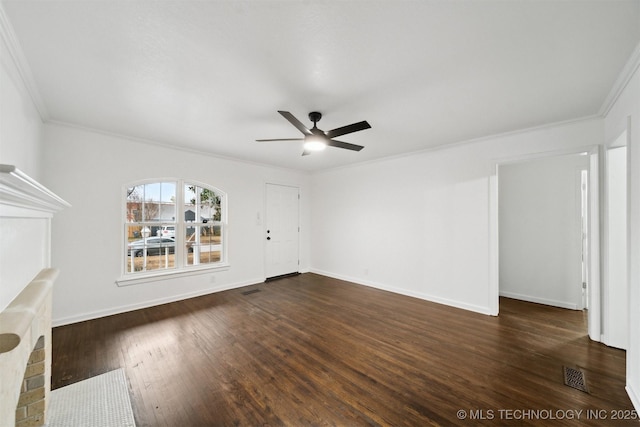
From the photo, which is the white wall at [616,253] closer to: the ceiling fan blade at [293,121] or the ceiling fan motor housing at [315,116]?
the ceiling fan motor housing at [315,116]

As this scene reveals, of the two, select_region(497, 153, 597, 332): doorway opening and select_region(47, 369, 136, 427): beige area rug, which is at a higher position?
select_region(497, 153, 597, 332): doorway opening

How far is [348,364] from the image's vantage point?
237 cm

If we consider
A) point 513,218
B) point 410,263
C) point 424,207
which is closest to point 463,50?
point 424,207

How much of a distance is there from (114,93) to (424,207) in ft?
14.3

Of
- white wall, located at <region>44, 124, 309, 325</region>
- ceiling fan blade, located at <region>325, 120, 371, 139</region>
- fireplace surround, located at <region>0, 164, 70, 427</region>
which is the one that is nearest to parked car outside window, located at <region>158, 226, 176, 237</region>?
white wall, located at <region>44, 124, 309, 325</region>

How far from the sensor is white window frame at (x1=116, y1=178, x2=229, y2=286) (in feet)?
12.1

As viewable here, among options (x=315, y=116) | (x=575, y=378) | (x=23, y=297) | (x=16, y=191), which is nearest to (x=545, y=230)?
(x=575, y=378)

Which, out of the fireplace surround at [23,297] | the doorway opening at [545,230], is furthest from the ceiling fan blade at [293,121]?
the doorway opening at [545,230]

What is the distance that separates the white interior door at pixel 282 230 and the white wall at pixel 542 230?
422cm

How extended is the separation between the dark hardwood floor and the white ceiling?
2584 millimetres

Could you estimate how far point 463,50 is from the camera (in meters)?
1.76

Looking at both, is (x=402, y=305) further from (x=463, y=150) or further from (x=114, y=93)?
(x=114, y=93)

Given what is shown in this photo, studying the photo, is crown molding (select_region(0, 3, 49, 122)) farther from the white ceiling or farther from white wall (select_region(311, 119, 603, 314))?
white wall (select_region(311, 119, 603, 314))

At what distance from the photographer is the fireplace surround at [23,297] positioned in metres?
0.91
